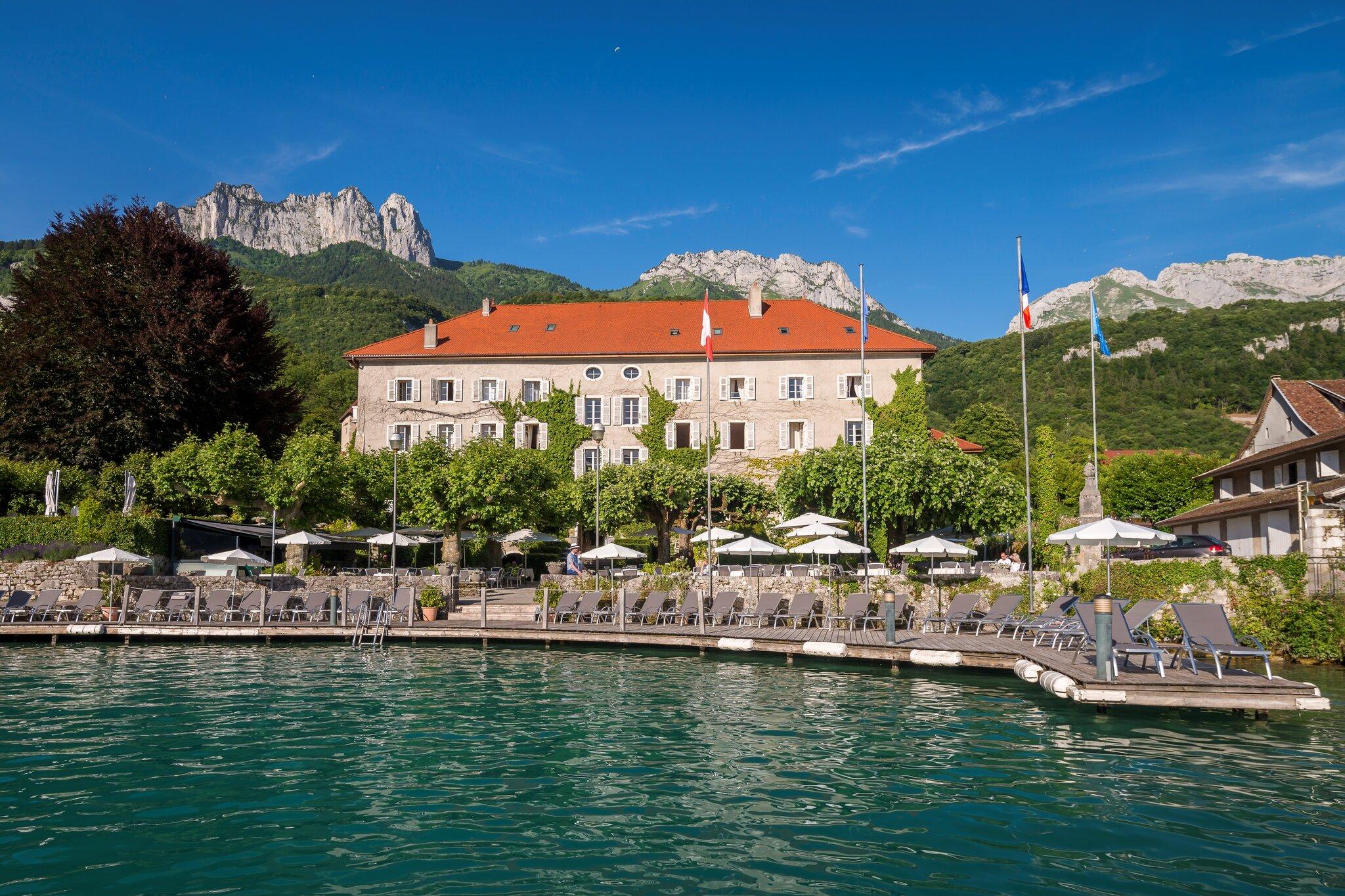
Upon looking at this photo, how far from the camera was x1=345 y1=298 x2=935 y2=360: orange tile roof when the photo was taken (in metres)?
46.1

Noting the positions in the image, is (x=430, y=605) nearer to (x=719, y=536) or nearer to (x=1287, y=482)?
(x=719, y=536)

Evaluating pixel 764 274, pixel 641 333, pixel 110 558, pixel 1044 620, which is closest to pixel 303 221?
pixel 764 274

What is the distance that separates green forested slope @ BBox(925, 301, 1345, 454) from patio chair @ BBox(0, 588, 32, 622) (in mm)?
58623

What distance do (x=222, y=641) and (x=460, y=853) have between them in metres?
18.6

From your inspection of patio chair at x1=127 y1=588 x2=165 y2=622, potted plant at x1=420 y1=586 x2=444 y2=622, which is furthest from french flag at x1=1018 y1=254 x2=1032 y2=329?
patio chair at x1=127 y1=588 x2=165 y2=622

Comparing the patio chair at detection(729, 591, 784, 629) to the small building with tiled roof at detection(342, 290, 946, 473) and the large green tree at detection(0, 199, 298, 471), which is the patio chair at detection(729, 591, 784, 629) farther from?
the large green tree at detection(0, 199, 298, 471)

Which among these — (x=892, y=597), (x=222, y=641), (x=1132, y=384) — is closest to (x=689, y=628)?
(x=892, y=597)

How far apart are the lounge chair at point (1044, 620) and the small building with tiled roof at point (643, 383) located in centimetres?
2383

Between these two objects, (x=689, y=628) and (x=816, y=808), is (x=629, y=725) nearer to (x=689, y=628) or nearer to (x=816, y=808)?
(x=816, y=808)

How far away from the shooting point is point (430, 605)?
959 inches

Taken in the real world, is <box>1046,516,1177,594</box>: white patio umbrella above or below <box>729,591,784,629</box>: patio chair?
above

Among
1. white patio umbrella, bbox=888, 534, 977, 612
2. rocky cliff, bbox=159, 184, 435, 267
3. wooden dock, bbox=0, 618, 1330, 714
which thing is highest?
rocky cliff, bbox=159, 184, 435, 267

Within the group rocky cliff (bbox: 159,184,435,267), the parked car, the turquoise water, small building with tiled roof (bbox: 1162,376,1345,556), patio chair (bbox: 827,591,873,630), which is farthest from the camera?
rocky cliff (bbox: 159,184,435,267)

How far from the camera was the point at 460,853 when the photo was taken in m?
7.20
